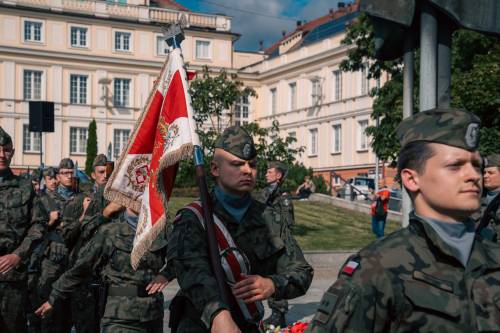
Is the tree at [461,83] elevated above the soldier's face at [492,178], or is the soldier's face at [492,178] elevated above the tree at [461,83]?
the tree at [461,83]

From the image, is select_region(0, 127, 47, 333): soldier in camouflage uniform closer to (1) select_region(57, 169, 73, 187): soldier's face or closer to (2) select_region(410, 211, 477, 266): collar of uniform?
(1) select_region(57, 169, 73, 187): soldier's face

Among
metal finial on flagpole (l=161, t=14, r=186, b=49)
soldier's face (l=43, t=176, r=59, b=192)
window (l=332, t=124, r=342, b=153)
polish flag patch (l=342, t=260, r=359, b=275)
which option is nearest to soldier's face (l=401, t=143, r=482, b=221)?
polish flag patch (l=342, t=260, r=359, b=275)

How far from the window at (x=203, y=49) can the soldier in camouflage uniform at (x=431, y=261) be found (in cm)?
6152

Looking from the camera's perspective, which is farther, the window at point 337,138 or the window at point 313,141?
the window at point 313,141

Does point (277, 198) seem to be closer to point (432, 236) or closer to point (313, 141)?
point (432, 236)

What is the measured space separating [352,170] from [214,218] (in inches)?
1970

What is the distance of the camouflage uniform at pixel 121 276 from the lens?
5.94 m

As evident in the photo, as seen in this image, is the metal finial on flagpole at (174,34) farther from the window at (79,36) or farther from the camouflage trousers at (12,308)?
the window at (79,36)

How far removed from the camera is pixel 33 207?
7254 mm

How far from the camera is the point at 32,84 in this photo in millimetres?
57062

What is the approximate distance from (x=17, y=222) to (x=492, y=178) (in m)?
4.34

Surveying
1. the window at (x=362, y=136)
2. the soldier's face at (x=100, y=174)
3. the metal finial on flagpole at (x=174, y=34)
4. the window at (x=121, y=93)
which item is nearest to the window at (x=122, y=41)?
the window at (x=121, y=93)

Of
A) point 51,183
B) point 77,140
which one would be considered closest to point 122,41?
point 77,140

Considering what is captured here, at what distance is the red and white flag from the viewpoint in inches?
196
